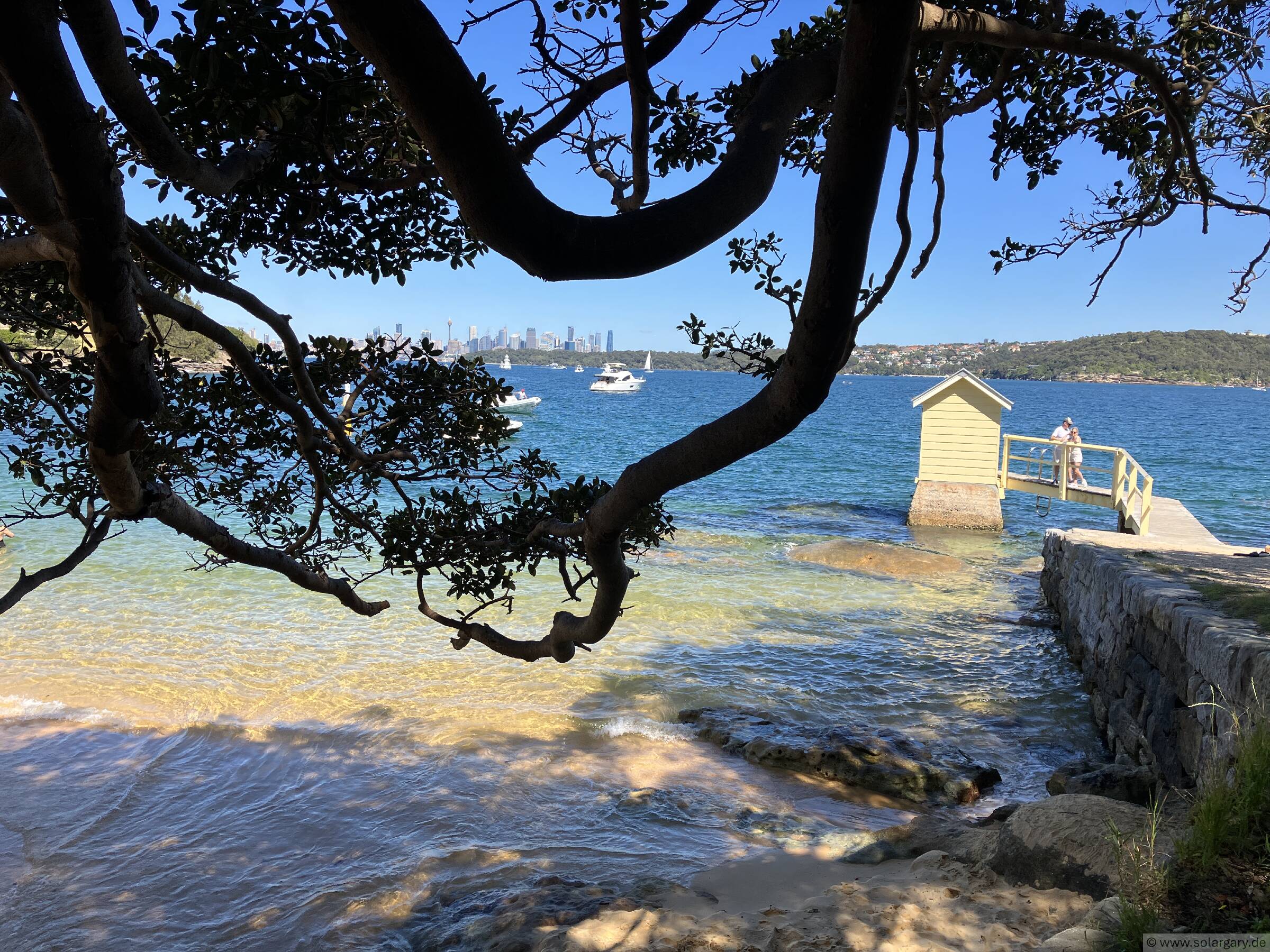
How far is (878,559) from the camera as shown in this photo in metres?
19.2

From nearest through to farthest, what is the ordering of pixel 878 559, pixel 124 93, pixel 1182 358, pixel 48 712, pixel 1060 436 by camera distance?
1. pixel 124 93
2. pixel 48 712
3. pixel 878 559
4. pixel 1060 436
5. pixel 1182 358

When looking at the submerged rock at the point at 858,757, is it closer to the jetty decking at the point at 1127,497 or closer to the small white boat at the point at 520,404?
the jetty decking at the point at 1127,497

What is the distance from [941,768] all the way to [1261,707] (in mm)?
4294

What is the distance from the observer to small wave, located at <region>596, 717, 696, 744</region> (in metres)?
9.54

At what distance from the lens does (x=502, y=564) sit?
4.62 meters

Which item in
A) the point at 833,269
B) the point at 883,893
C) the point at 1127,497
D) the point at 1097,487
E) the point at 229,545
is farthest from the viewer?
the point at 1097,487

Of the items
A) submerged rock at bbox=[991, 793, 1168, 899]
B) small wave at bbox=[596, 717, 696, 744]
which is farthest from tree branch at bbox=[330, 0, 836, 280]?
small wave at bbox=[596, 717, 696, 744]

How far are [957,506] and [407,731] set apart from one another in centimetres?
1836

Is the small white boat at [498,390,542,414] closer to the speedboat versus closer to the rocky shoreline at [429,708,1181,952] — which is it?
the speedboat

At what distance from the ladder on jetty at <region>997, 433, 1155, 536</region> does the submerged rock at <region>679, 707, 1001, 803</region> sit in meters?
7.34

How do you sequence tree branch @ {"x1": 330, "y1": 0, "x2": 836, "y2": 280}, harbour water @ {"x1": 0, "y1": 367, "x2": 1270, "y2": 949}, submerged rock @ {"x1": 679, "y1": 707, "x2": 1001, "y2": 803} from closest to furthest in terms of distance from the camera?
1. tree branch @ {"x1": 330, "y1": 0, "x2": 836, "y2": 280}
2. harbour water @ {"x1": 0, "y1": 367, "x2": 1270, "y2": 949}
3. submerged rock @ {"x1": 679, "y1": 707, "x2": 1001, "y2": 803}

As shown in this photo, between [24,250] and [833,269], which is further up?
[24,250]

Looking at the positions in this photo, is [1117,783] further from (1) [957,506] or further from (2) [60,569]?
(1) [957,506]

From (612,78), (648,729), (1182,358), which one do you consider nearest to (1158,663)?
(648,729)
